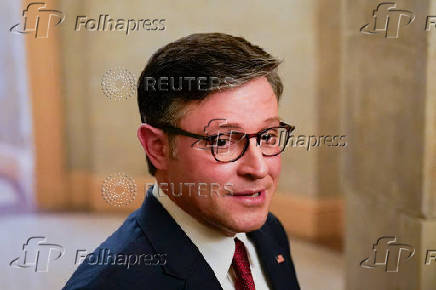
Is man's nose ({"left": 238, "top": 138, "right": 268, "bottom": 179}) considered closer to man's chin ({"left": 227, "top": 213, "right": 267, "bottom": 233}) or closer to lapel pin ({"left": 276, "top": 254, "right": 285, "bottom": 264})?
man's chin ({"left": 227, "top": 213, "right": 267, "bottom": 233})

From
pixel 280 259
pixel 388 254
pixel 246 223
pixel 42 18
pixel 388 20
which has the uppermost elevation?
pixel 42 18

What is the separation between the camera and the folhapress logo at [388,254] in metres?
2.42

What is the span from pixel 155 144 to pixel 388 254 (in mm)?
1324


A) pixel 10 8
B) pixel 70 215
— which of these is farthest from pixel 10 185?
pixel 10 8

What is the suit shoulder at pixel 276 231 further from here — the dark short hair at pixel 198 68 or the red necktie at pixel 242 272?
the dark short hair at pixel 198 68

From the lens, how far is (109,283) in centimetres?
146

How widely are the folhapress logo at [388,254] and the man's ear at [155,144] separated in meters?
1.17

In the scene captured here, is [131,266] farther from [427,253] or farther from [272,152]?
[427,253]

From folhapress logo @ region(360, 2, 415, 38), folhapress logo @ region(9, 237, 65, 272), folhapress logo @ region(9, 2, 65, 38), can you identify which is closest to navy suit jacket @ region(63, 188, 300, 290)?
folhapress logo @ region(360, 2, 415, 38)

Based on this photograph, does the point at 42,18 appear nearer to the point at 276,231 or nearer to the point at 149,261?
the point at 276,231

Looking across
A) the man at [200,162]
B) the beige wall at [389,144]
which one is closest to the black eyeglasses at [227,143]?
the man at [200,162]

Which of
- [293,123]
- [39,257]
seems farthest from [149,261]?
[293,123]

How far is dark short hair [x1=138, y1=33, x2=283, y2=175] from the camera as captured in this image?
141cm

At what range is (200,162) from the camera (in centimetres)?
146
